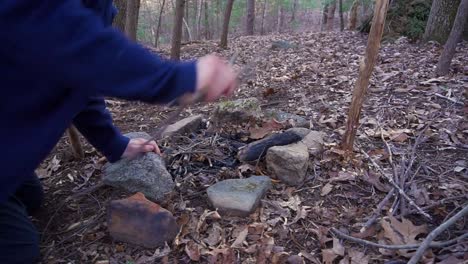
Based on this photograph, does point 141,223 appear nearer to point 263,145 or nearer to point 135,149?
point 135,149

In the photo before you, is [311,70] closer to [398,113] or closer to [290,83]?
[290,83]

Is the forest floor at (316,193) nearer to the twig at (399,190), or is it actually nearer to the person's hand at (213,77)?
the twig at (399,190)

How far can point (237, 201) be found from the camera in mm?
2244

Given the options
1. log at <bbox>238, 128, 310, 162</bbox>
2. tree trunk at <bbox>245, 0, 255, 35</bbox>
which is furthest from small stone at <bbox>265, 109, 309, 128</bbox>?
tree trunk at <bbox>245, 0, 255, 35</bbox>

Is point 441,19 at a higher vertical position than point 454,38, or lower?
higher

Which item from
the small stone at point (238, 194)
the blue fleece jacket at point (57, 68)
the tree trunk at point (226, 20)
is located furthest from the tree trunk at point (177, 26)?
the blue fleece jacket at point (57, 68)

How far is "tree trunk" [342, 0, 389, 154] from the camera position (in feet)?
7.70

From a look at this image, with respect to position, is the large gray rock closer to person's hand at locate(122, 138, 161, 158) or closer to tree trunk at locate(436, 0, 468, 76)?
person's hand at locate(122, 138, 161, 158)

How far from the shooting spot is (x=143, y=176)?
235cm

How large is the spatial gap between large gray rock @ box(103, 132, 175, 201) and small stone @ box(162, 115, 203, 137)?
2.06ft

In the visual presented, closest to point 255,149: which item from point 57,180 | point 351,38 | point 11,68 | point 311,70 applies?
A: point 57,180

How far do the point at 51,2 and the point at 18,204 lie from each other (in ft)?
4.62

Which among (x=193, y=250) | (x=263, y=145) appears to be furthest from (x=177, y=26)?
(x=193, y=250)

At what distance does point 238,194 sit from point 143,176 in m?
0.63
